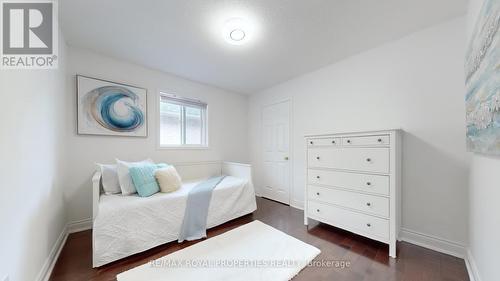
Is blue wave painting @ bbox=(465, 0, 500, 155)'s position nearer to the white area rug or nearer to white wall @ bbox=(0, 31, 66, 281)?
the white area rug

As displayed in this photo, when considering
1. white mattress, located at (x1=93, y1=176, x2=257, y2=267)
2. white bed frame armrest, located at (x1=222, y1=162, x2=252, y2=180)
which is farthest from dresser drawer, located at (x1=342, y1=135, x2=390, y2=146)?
white mattress, located at (x1=93, y1=176, x2=257, y2=267)

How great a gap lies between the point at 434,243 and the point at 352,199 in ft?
2.79

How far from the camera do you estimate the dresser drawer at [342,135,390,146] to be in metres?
1.68

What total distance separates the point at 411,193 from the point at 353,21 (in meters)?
1.92

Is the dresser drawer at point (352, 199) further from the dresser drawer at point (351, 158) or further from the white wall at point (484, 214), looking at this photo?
Result: the white wall at point (484, 214)

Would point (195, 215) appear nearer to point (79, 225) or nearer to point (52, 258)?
point (52, 258)

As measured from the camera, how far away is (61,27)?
1771 millimetres

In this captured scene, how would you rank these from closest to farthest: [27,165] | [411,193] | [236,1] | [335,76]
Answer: [27,165]
[236,1]
[411,193]
[335,76]

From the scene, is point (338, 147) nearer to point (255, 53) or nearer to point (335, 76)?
point (335, 76)

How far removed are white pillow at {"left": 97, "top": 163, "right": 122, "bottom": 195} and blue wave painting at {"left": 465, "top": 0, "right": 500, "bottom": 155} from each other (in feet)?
10.3

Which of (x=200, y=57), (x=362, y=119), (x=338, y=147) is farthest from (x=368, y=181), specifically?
(x=200, y=57)

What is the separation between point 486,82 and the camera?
0.97 m

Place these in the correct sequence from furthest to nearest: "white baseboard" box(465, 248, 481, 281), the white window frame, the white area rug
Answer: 1. the white window frame
2. the white area rug
3. "white baseboard" box(465, 248, 481, 281)

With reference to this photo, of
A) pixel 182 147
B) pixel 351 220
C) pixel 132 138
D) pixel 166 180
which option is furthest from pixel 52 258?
pixel 351 220
